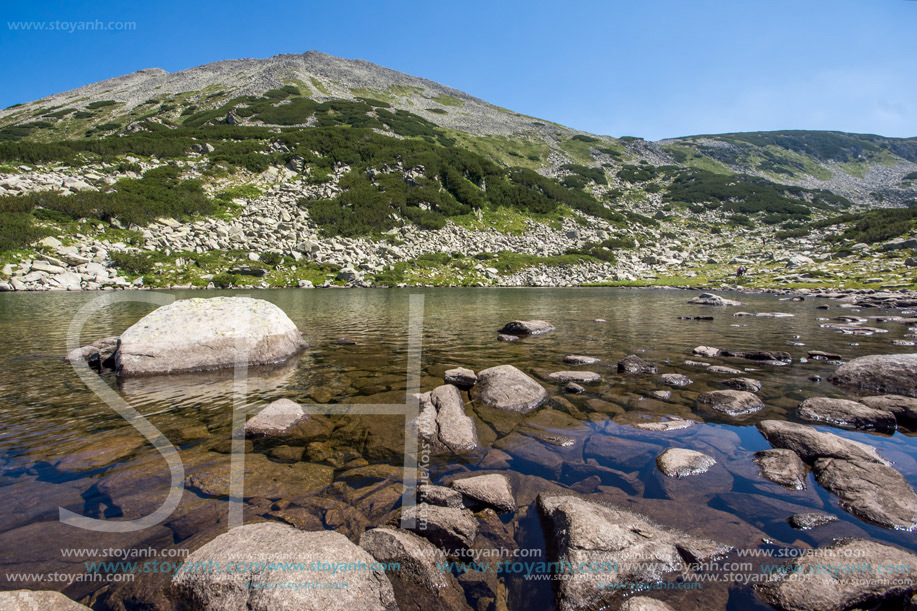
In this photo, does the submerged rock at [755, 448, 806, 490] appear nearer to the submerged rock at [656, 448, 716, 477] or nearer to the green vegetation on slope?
the submerged rock at [656, 448, 716, 477]

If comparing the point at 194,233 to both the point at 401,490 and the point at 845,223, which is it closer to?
the point at 401,490

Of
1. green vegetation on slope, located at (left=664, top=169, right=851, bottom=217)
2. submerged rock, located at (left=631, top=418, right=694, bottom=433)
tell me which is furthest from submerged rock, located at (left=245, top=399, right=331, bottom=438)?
green vegetation on slope, located at (left=664, top=169, right=851, bottom=217)

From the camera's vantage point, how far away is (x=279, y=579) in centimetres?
352

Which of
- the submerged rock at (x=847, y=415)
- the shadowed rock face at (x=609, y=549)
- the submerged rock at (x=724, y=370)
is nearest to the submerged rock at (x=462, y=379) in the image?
the shadowed rock face at (x=609, y=549)

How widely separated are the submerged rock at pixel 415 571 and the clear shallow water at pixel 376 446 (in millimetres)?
536

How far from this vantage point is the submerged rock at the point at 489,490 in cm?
515

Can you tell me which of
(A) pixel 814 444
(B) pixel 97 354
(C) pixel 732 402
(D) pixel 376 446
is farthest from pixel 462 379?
(B) pixel 97 354

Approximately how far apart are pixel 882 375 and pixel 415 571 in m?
13.0

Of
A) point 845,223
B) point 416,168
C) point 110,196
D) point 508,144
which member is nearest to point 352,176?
point 416,168

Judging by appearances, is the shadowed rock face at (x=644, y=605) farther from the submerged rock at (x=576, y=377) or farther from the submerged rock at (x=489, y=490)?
the submerged rock at (x=576, y=377)

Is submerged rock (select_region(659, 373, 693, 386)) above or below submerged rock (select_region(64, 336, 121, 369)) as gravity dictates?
above

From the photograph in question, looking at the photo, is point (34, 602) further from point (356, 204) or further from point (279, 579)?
point (356, 204)

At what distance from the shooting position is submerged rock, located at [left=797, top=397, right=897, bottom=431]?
7711 mm

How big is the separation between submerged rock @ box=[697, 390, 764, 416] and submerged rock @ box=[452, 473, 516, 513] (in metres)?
6.10
